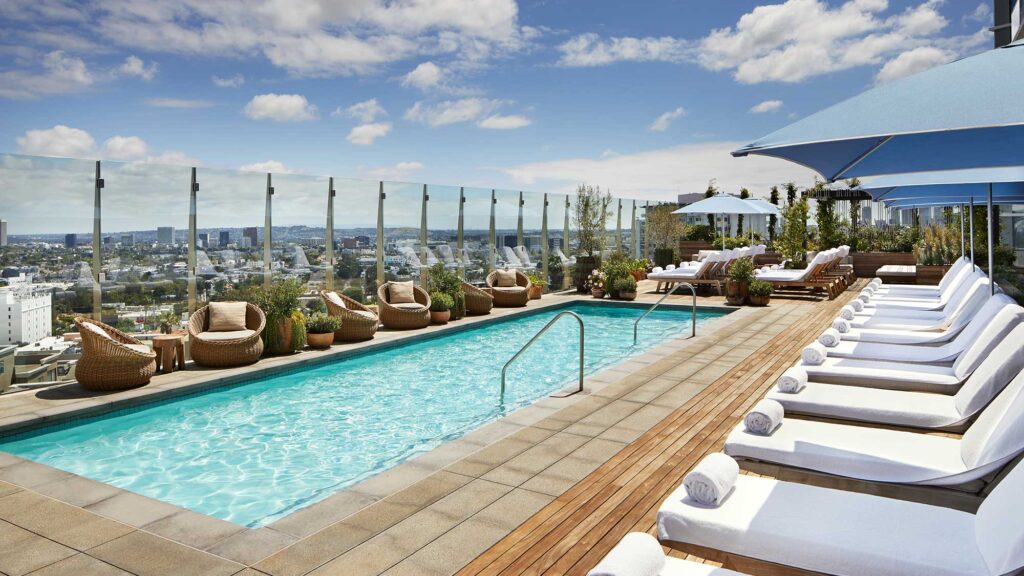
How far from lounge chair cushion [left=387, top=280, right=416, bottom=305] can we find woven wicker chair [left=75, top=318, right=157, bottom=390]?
15.7 ft

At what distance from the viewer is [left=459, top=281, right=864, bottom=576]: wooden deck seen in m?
3.11

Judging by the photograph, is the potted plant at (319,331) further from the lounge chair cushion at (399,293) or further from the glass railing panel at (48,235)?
the glass railing panel at (48,235)

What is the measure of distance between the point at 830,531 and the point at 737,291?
11767 millimetres

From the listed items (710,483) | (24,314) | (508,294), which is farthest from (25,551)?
(508,294)

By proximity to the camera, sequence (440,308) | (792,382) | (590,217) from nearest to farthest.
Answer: (792,382) < (440,308) < (590,217)

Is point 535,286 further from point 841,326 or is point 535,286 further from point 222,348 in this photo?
point 841,326

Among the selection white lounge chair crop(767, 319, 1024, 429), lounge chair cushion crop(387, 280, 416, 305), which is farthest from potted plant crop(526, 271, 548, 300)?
white lounge chair crop(767, 319, 1024, 429)

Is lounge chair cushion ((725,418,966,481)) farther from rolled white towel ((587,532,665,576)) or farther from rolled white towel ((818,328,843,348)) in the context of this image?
rolled white towel ((818,328,843,348))

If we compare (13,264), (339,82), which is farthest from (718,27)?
(13,264)

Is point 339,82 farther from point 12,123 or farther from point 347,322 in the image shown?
point 347,322

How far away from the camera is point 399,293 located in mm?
11328

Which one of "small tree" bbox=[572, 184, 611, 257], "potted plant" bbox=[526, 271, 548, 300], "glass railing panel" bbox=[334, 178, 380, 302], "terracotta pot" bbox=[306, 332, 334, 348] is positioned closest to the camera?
"terracotta pot" bbox=[306, 332, 334, 348]

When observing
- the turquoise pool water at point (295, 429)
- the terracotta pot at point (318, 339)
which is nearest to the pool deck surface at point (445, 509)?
the turquoise pool water at point (295, 429)

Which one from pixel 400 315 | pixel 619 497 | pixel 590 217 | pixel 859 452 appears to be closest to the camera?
pixel 859 452
